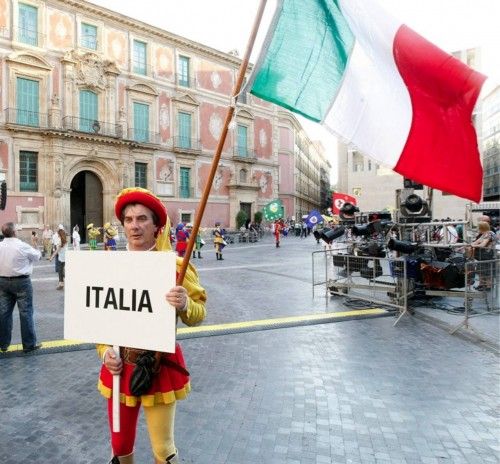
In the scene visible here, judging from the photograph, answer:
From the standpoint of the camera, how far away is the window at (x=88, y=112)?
89.8 feet

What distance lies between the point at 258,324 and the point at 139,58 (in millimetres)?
28378

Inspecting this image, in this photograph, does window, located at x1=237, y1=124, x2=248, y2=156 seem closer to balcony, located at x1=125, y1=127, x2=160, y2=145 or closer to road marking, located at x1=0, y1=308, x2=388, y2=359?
balcony, located at x1=125, y1=127, x2=160, y2=145

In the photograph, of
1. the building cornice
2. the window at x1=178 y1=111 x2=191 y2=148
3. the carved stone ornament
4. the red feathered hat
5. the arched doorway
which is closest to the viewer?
the red feathered hat

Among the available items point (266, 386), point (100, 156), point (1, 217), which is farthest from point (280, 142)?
point (266, 386)

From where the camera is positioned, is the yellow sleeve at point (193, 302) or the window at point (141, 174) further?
the window at point (141, 174)

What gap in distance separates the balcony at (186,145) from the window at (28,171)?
9937mm

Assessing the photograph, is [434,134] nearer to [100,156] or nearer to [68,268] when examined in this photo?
[68,268]

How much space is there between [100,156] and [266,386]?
26356 mm

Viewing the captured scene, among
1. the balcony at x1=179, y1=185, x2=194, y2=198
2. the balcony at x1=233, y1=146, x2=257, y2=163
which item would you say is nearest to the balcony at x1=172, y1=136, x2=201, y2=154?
the balcony at x1=179, y1=185, x2=194, y2=198

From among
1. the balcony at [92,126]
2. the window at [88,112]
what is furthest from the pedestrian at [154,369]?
the window at [88,112]

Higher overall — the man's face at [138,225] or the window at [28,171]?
the window at [28,171]

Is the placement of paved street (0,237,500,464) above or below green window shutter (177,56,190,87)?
below

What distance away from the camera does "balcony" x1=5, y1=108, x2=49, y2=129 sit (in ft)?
79.6

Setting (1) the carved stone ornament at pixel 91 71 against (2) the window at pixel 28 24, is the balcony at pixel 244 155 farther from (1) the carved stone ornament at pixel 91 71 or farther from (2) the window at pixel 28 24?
(2) the window at pixel 28 24
